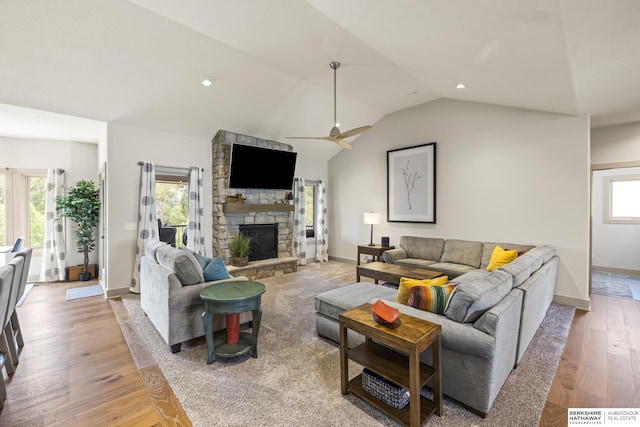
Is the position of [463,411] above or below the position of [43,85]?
below

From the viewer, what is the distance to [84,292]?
478cm

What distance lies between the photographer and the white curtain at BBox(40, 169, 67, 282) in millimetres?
5379

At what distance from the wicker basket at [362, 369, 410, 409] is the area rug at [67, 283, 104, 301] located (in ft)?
15.6

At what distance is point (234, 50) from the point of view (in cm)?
377

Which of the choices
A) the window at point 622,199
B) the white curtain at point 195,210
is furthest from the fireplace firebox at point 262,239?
the window at point 622,199

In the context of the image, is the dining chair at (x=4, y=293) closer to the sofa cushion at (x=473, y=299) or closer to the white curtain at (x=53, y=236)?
the sofa cushion at (x=473, y=299)

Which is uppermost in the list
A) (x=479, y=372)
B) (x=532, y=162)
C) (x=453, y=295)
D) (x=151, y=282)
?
(x=532, y=162)

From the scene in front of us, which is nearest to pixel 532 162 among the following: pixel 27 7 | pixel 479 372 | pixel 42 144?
pixel 479 372

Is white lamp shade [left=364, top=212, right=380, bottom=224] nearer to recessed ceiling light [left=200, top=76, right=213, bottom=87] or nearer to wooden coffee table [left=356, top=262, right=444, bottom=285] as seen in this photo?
wooden coffee table [left=356, top=262, right=444, bottom=285]

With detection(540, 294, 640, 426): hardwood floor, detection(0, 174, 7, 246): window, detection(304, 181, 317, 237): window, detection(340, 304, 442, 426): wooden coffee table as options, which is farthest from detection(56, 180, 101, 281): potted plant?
detection(540, 294, 640, 426): hardwood floor

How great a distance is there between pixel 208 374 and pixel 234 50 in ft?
12.4

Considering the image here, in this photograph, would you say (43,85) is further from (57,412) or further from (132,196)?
(57,412)

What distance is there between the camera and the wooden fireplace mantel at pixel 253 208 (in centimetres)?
557

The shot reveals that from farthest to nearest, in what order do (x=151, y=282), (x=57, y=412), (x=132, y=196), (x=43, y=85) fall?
(x=132, y=196) → (x=43, y=85) → (x=151, y=282) → (x=57, y=412)
